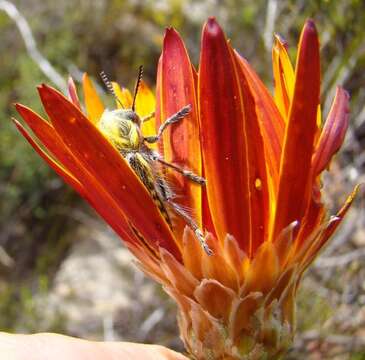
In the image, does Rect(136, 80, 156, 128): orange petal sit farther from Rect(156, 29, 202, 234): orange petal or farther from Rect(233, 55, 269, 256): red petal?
Rect(233, 55, 269, 256): red petal

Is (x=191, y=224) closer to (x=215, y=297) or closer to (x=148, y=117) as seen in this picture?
(x=215, y=297)

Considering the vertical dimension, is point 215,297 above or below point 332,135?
below

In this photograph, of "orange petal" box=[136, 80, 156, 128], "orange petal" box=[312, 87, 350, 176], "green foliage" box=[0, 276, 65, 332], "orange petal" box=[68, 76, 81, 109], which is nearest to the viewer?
"orange petal" box=[312, 87, 350, 176]

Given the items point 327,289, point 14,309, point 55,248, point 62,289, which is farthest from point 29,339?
point 55,248

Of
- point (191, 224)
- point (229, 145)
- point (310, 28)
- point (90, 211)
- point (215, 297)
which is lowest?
point (90, 211)

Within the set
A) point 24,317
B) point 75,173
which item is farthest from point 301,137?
point 24,317

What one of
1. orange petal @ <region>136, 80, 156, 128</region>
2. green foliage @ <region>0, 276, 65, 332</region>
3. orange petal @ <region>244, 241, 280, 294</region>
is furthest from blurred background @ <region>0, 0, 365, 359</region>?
orange petal @ <region>244, 241, 280, 294</region>

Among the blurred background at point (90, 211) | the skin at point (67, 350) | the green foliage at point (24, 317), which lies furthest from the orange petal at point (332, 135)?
the green foliage at point (24, 317)

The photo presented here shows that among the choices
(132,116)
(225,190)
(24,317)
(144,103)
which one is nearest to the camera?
(225,190)
